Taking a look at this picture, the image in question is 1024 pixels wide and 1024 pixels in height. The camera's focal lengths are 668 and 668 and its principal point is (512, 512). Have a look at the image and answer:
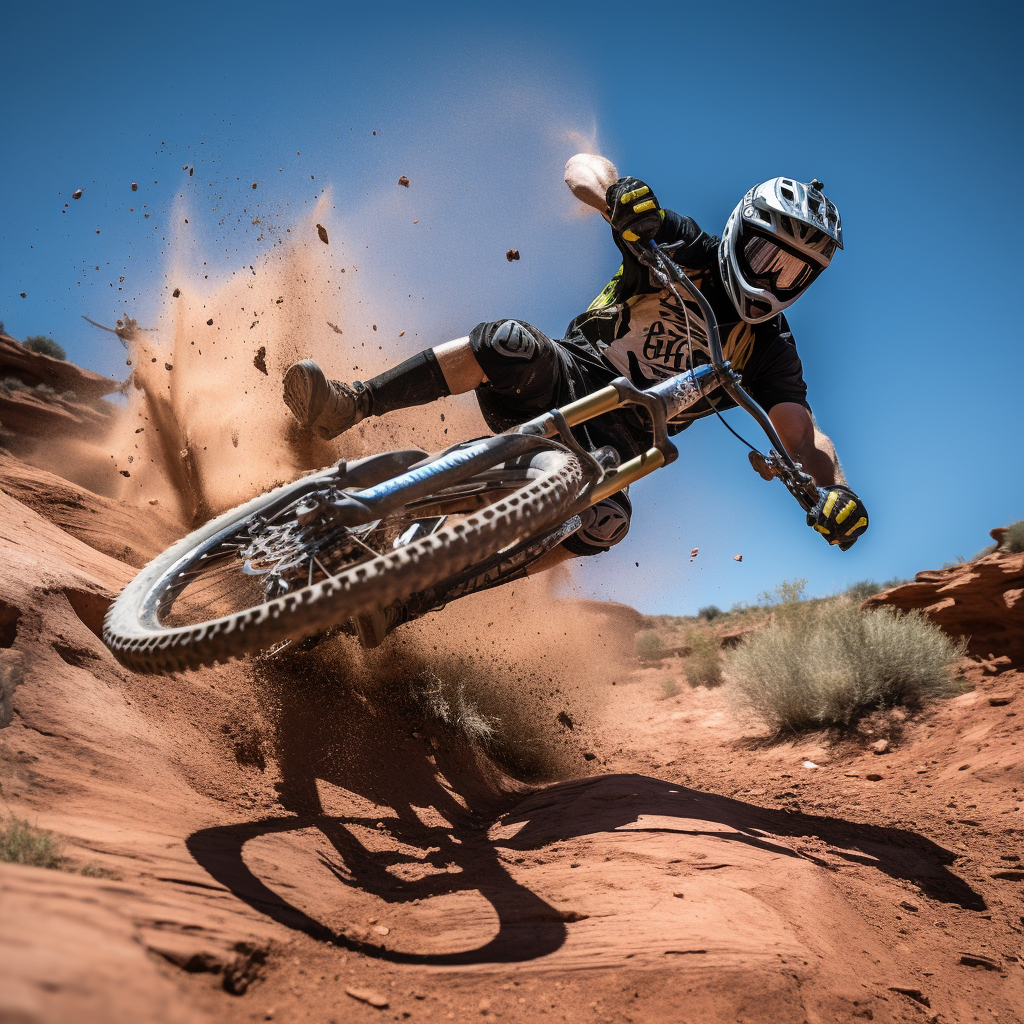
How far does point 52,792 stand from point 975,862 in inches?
173

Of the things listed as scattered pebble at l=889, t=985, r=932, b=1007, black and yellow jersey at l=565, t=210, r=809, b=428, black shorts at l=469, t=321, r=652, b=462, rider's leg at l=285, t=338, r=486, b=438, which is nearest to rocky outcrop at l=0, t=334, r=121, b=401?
rider's leg at l=285, t=338, r=486, b=438

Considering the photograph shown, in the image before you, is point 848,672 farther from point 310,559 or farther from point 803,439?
point 310,559

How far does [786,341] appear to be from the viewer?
4.54 m

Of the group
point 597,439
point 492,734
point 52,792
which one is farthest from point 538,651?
point 52,792

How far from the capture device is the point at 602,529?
4113mm

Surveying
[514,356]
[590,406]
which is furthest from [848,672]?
[590,406]

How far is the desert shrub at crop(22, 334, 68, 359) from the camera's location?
656 inches

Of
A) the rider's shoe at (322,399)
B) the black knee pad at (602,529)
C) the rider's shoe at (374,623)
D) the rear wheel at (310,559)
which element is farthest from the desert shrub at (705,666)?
the rear wheel at (310,559)

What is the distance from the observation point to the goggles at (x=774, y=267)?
149 inches

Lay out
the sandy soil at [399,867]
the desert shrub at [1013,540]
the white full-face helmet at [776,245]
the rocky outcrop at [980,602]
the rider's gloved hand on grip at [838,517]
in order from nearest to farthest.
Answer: the sandy soil at [399,867] → the rider's gloved hand on grip at [838,517] → the white full-face helmet at [776,245] → the rocky outcrop at [980,602] → the desert shrub at [1013,540]

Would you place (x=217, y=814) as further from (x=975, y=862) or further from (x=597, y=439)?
(x=975, y=862)

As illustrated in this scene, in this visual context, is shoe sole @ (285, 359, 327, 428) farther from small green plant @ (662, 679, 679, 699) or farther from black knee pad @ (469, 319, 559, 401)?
small green plant @ (662, 679, 679, 699)

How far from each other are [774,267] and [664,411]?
1214mm

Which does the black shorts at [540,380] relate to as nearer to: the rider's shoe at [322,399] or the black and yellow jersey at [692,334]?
the black and yellow jersey at [692,334]
